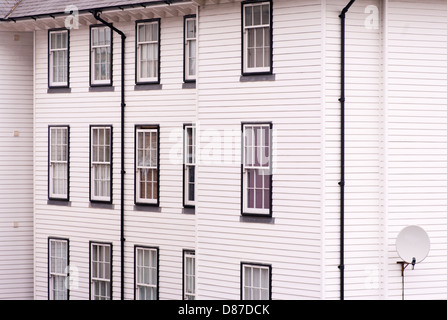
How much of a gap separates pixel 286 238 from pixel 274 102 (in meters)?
3.36

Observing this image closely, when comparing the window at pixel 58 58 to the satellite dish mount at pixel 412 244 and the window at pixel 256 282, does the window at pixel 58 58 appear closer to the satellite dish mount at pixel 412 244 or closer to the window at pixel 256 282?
the window at pixel 256 282

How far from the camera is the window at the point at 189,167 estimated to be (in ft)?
85.5

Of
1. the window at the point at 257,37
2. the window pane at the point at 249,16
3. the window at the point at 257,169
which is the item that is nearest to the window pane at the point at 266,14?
the window at the point at 257,37

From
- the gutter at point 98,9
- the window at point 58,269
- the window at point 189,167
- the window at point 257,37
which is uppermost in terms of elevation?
the gutter at point 98,9

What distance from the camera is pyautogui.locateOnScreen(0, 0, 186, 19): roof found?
26753 millimetres

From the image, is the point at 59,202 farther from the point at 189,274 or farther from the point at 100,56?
the point at 189,274

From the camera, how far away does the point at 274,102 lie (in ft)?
73.5

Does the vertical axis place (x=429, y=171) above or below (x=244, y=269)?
above

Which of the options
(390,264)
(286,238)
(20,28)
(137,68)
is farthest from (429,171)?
(20,28)

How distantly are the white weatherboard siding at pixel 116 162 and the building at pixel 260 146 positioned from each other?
2.3 inches

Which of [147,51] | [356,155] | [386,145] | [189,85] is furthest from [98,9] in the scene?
[386,145]

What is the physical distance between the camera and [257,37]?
22.8 metres

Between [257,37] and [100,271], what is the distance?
32.4 ft
